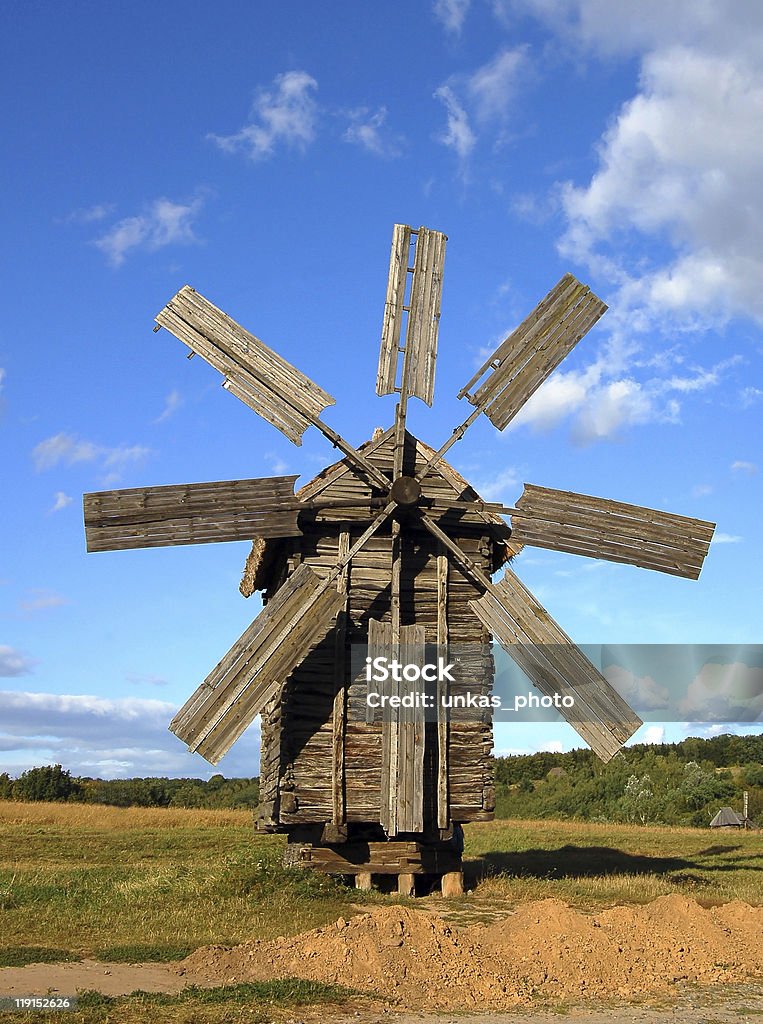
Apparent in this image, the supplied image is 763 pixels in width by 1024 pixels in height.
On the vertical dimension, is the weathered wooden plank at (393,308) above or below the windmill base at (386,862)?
above

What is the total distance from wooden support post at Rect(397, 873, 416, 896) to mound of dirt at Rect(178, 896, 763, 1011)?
129 inches

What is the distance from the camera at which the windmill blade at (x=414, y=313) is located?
49.0ft

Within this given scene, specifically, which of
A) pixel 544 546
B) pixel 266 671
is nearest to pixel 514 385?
pixel 544 546

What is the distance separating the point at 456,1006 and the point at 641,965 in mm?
2119

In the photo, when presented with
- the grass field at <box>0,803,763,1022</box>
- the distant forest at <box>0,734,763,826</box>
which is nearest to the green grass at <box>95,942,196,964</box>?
the grass field at <box>0,803,763,1022</box>

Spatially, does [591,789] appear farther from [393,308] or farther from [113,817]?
[393,308]

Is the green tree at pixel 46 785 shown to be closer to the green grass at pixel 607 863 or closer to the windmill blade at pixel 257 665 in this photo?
the green grass at pixel 607 863

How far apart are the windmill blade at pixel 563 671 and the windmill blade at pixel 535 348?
2771mm

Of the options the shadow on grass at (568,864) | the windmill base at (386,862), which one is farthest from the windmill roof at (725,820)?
the windmill base at (386,862)

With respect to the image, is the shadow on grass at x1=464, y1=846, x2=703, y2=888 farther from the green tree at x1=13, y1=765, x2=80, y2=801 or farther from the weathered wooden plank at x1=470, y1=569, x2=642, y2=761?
the green tree at x1=13, y1=765, x2=80, y2=801

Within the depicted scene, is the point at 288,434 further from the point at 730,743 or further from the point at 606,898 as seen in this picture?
the point at 730,743

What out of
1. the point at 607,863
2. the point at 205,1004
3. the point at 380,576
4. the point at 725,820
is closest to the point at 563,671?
the point at 380,576

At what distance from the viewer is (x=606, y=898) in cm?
1379

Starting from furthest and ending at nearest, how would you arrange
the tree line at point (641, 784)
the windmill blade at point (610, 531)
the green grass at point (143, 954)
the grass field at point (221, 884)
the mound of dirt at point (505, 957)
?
the tree line at point (641, 784) → the windmill blade at point (610, 531) → the grass field at point (221, 884) → the green grass at point (143, 954) → the mound of dirt at point (505, 957)
